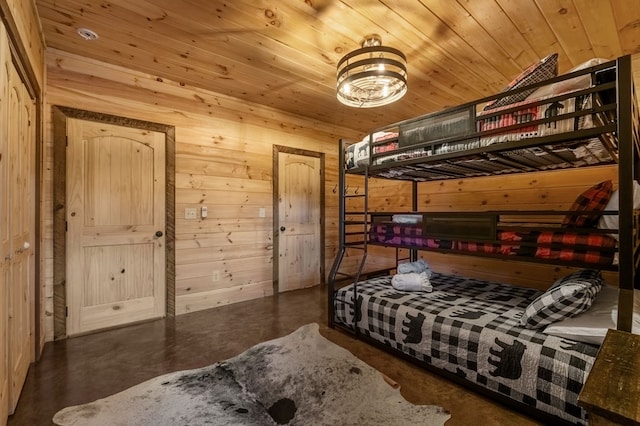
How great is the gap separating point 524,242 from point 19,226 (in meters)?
3.06

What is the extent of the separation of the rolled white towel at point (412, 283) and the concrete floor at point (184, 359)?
59 cm

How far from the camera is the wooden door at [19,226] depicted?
1522 mm

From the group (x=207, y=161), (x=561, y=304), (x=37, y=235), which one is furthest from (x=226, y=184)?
(x=561, y=304)

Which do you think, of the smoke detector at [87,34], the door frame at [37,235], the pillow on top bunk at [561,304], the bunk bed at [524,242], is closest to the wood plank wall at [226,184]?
the door frame at [37,235]

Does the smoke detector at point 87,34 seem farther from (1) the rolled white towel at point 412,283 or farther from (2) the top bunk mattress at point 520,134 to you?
(1) the rolled white towel at point 412,283

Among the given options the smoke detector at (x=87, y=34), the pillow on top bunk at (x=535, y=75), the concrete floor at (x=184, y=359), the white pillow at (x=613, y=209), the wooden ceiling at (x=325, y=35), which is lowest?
the concrete floor at (x=184, y=359)

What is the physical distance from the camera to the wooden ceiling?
1.92 metres

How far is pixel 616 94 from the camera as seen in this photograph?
1.32m

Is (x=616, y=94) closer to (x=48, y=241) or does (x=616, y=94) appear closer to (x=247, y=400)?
(x=247, y=400)

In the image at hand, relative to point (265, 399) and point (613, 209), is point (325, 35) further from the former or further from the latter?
point (265, 399)

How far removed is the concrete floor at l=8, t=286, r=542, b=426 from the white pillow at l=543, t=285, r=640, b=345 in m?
0.50

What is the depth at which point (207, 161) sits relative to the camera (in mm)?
3293

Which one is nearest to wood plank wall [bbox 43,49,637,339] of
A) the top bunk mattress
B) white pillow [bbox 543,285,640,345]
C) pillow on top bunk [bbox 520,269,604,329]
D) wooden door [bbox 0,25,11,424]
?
the top bunk mattress

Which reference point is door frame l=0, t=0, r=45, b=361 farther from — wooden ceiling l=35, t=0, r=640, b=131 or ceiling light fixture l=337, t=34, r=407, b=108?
ceiling light fixture l=337, t=34, r=407, b=108
